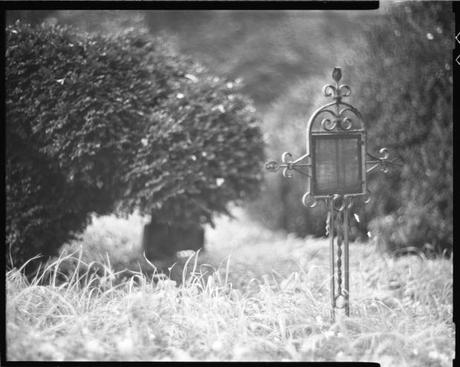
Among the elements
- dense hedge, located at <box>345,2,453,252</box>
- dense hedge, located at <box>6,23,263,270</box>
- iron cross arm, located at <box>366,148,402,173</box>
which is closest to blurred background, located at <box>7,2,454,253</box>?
dense hedge, located at <box>345,2,453,252</box>

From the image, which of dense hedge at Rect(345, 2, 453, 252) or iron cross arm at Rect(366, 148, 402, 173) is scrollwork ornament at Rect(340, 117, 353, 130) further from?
dense hedge at Rect(345, 2, 453, 252)

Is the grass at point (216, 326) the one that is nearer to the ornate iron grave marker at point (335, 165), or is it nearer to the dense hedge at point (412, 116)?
the ornate iron grave marker at point (335, 165)

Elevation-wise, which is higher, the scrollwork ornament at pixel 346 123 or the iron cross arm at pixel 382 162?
the scrollwork ornament at pixel 346 123

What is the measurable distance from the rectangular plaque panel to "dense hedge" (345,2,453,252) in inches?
67.9

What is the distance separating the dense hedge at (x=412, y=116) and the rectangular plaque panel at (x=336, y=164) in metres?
1.72

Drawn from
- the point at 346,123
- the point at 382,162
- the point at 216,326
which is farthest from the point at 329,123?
the point at 216,326

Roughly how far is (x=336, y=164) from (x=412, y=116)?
1.97 meters

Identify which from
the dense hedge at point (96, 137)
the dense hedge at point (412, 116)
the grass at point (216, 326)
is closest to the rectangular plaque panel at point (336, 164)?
the grass at point (216, 326)

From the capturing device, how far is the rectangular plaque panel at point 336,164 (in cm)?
290

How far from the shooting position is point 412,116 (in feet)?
14.7

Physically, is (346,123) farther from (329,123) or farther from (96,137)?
(96,137)

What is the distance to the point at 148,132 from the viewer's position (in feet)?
12.0

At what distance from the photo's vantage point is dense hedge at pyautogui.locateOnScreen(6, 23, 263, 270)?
3.52 meters

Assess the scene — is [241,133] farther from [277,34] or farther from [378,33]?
[277,34]
